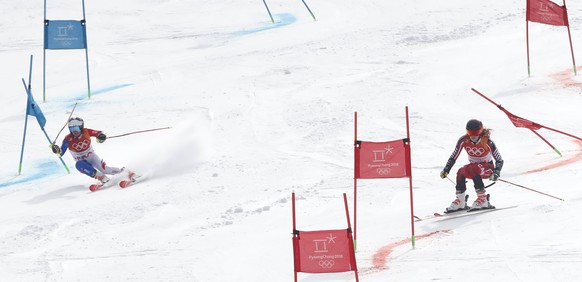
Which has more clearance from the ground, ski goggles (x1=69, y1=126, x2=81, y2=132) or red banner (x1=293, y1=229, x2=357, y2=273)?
red banner (x1=293, y1=229, x2=357, y2=273)

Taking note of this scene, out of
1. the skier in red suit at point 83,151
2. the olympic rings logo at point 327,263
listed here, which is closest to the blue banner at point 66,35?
the skier in red suit at point 83,151

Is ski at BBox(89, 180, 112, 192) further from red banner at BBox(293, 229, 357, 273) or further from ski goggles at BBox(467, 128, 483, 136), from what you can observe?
red banner at BBox(293, 229, 357, 273)

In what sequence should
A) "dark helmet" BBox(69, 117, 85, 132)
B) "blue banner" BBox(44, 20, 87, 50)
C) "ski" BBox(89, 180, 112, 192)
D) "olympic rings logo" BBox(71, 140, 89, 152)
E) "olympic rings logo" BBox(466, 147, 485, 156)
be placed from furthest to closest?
"blue banner" BBox(44, 20, 87, 50), "olympic rings logo" BBox(71, 140, 89, 152), "dark helmet" BBox(69, 117, 85, 132), "ski" BBox(89, 180, 112, 192), "olympic rings logo" BBox(466, 147, 485, 156)

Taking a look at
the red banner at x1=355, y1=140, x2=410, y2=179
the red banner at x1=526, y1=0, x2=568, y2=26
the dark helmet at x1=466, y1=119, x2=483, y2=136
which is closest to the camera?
the red banner at x1=355, y1=140, x2=410, y2=179

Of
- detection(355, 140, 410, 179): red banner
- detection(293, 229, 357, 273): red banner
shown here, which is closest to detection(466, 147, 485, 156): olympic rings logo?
detection(355, 140, 410, 179): red banner

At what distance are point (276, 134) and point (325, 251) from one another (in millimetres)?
8895

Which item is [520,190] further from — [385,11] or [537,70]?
[385,11]

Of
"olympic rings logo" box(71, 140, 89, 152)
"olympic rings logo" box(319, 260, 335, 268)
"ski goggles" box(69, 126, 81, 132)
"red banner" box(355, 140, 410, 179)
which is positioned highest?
"red banner" box(355, 140, 410, 179)

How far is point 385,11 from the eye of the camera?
2731cm

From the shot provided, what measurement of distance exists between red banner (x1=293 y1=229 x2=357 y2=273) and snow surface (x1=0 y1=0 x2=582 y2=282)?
4.27 feet

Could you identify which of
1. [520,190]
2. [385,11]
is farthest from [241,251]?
[385,11]

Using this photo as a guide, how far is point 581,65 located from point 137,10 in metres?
13.7

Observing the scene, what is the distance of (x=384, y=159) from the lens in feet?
38.3

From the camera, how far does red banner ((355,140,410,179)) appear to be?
38.2 ft
